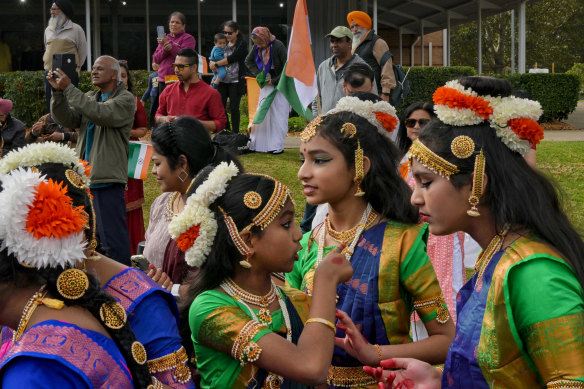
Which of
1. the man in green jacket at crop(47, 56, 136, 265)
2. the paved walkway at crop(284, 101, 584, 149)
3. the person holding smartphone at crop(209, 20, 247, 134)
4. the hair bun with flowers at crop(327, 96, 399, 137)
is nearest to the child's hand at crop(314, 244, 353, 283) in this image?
the hair bun with flowers at crop(327, 96, 399, 137)

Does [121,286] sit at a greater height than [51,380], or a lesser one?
greater

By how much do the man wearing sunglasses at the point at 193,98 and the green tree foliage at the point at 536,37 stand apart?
32184 millimetres

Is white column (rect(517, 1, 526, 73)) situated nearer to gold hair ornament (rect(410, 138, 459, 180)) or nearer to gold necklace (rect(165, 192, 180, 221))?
gold necklace (rect(165, 192, 180, 221))

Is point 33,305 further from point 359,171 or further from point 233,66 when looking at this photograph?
point 233,66

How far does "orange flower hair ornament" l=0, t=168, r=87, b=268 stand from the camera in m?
1.92

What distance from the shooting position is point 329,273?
8.03 ft

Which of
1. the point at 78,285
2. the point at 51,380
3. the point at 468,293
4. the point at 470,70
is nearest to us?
the point at 51,380

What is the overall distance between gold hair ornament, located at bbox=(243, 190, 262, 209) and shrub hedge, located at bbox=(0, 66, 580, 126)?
11.1 m

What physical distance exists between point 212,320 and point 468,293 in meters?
0.89

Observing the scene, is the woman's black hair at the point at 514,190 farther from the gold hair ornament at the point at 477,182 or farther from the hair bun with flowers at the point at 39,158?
Answer: the hair bun with flowers at the point at 39,158

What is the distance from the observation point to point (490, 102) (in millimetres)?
2393

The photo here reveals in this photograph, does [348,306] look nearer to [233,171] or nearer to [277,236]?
[277,236]

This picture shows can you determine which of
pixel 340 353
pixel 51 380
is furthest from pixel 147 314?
pixel 340 353

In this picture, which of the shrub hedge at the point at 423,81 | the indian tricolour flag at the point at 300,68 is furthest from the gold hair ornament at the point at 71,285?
the shrub hedge at the point at 423,81
